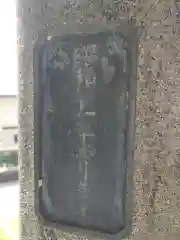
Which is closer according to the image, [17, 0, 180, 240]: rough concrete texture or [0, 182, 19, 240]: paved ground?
[17, 0, 180, 240]: rough concrete texture

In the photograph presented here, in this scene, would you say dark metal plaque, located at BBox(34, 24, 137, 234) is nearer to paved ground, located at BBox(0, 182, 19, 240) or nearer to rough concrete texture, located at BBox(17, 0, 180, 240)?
rough concrete texture, located at BBox(17, 0, 180, 240)

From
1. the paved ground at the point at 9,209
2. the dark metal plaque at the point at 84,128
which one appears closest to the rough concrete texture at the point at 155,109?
the dark metal plaque at the point at 84,128

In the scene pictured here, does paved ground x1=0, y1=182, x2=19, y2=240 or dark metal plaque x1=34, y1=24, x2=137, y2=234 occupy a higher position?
dark metal plaque x1=34, y1=24, x2=137, y2=234

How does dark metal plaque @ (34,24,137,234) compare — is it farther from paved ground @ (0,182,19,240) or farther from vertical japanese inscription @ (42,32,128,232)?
paved ground @ (0,182,19,240)

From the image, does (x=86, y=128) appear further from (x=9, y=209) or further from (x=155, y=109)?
(x=9, y=209)

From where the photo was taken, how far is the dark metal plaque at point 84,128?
1.28m

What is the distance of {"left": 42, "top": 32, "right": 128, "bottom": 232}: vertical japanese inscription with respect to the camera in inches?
50.6

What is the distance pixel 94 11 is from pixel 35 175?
72 cm

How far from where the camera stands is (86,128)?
1.35 meters

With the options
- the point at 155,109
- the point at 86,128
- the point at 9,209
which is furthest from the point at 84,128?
the point at 9,209

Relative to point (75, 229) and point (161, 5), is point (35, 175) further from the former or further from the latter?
point (161, 5)

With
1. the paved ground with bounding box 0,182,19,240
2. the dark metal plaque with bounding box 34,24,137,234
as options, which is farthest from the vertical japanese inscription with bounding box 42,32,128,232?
the paved ground with bounding box 0,182,19,240

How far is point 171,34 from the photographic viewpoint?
3.86 feet

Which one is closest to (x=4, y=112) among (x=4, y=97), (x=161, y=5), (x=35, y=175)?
(x=4, y=97)
